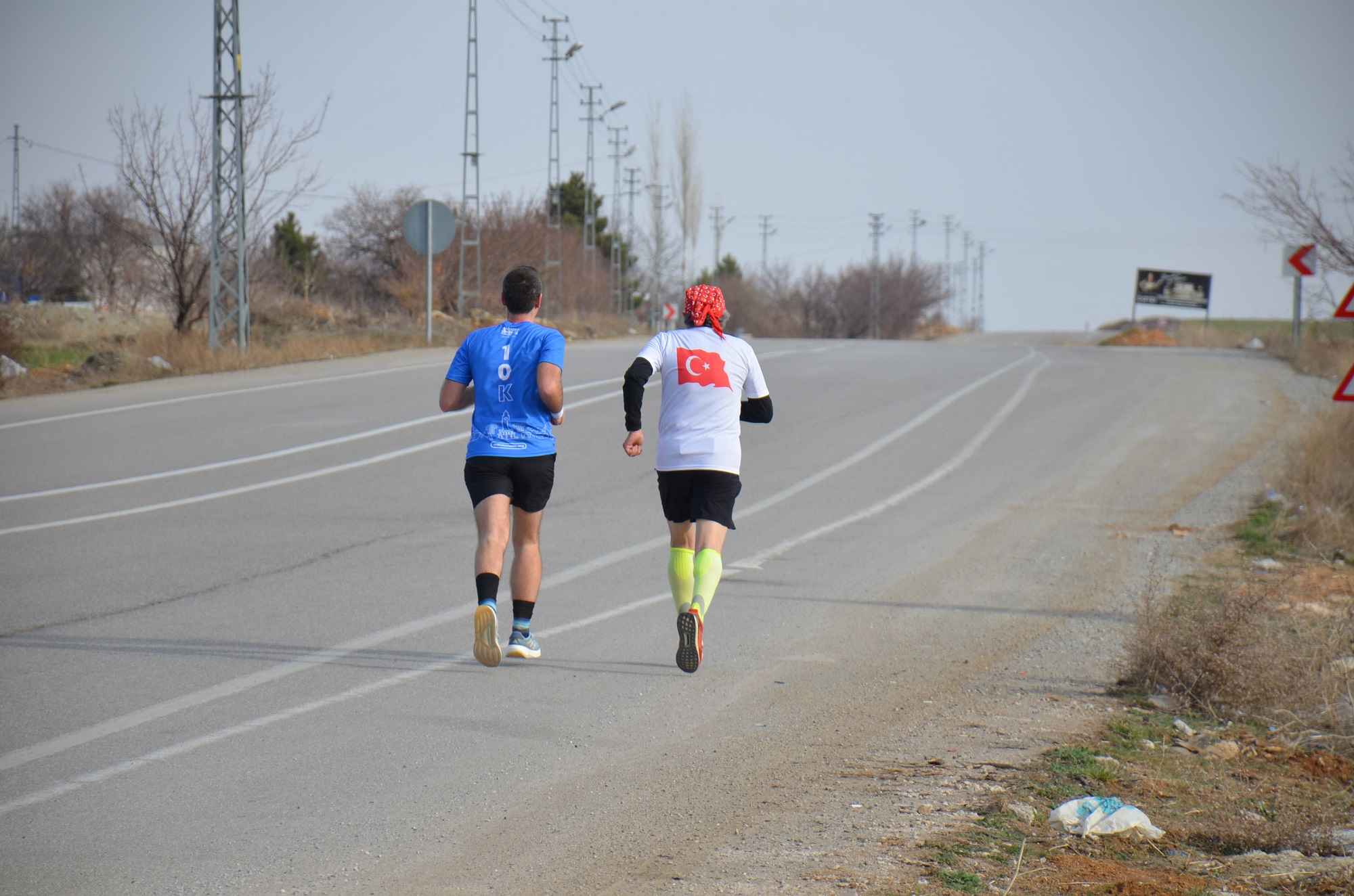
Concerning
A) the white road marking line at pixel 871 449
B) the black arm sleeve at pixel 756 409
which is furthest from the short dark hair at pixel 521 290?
the white road marking line at pixel 871 449

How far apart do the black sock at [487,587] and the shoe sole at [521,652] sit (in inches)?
17.3

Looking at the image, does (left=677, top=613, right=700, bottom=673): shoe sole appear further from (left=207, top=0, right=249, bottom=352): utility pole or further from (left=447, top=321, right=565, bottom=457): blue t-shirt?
(left=207, top=0, right=249, bottom=352): utility pole

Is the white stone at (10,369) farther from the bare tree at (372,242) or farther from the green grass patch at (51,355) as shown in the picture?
the bare tree at (372,242)

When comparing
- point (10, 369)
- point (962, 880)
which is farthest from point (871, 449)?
point (10, 369)

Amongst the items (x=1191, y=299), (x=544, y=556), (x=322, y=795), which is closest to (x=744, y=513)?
(x=544, y=556)

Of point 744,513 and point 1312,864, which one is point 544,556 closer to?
point 744,513

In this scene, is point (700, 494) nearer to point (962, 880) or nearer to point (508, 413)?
point (508, 413)

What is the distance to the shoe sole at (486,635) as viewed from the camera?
607 centimetres

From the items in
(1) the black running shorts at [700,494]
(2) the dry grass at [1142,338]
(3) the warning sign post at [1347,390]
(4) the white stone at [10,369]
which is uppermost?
(2) the dry grass at [1142,338]

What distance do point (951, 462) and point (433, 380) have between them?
9549mm

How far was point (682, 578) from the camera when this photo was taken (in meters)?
6.49

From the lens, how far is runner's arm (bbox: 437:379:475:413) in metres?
6.48

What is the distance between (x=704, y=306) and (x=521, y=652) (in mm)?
2088

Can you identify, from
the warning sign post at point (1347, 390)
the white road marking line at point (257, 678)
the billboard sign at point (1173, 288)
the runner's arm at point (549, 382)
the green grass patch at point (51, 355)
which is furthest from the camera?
the billboard sign at point (1173, 288)
